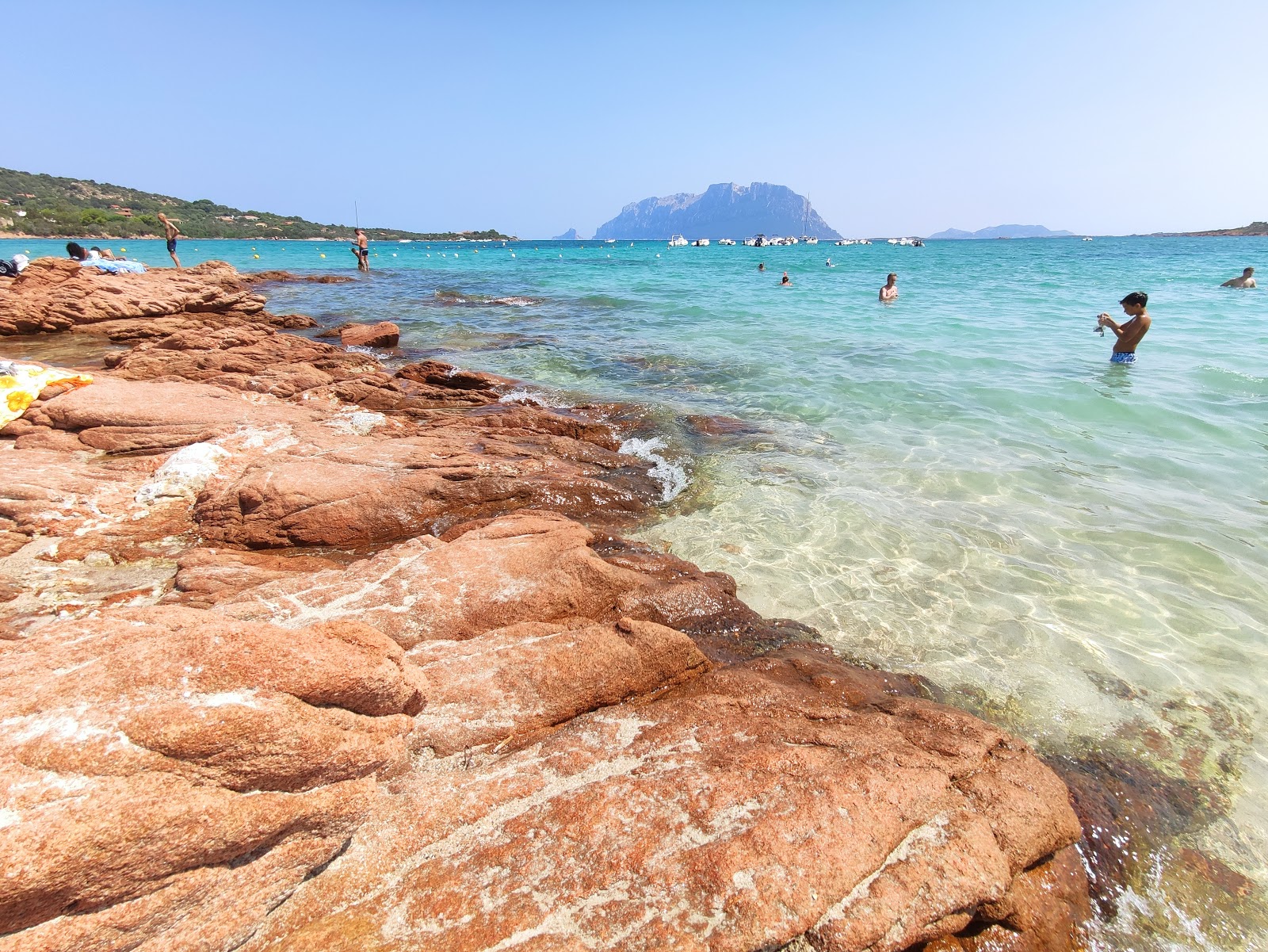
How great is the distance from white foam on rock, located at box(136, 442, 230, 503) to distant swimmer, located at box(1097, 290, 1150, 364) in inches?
567

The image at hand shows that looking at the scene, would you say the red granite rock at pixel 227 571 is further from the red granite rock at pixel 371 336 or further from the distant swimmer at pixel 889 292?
the distant swimmer at pixel 889 292

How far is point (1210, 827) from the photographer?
2.85 meters

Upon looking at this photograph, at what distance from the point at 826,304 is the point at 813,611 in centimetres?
1953

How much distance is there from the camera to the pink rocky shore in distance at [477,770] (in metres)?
1.68

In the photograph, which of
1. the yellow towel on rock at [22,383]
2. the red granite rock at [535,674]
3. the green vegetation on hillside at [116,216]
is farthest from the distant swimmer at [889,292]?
the green vegetation on hillside at [116,216]

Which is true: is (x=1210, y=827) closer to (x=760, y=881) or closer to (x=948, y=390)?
(x=760, y=881)

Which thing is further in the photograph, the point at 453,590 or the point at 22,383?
the point at 22,383

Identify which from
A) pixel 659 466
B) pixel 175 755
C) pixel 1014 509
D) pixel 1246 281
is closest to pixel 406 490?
pixel 659 466

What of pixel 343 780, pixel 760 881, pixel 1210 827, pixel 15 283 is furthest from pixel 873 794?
pixel 15 283

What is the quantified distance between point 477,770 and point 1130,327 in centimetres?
1406

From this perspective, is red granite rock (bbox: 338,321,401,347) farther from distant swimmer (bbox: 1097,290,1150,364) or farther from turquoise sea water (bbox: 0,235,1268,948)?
distant swimmer (bbox: 1097,290,1150,364)

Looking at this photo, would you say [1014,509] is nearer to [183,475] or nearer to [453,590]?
[453,590]

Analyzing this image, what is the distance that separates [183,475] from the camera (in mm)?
4973

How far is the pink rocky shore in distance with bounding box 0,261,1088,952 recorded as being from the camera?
1680mm
